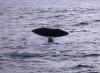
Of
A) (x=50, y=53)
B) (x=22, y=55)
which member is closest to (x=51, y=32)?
(x=50, y=53)

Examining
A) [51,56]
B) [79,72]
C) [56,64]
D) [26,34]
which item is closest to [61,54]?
[51,56]

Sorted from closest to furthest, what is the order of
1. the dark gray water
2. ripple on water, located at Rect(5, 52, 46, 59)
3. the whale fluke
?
the dark gray water → ripple on water, located at Rect(5, 52, 46, 59) → the whale fluke

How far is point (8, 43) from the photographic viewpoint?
32969 mm

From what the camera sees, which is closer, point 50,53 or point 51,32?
point 50,53

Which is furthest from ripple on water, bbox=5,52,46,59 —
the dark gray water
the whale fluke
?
the whale fluke

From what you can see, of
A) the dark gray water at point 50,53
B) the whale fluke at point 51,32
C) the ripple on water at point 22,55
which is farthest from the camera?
the whale fluke at point 51,32

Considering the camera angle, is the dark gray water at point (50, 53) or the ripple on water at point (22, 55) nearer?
the dark gray water at point (50, 53)

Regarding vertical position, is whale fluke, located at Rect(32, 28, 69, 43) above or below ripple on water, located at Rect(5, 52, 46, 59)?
above

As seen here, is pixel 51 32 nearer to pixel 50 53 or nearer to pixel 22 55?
pixel 50 53

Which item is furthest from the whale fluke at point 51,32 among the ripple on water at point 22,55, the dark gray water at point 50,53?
the ripple on water at point 22,55

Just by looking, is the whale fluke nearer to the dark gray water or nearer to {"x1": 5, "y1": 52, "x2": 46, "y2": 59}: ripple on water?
the dark gray water

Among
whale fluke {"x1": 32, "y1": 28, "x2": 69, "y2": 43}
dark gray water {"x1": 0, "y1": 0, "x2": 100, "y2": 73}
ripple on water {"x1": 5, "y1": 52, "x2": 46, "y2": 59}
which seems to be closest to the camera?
dark gray water {"x1": 0, "y1": 0, "x2": 100, "y2": 73}

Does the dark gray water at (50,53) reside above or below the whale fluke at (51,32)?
below

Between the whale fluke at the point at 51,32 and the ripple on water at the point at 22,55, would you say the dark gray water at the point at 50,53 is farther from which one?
the whale fluke at the point at 51,32
